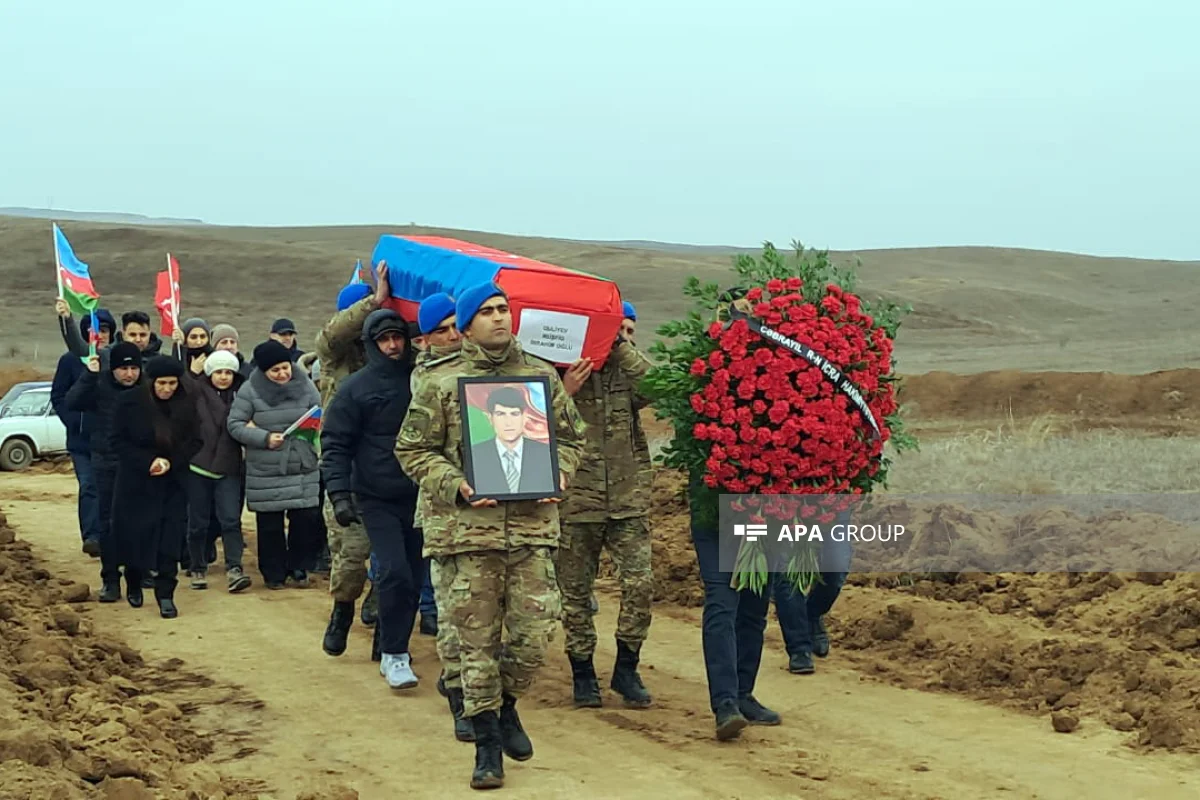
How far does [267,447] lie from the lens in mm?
11805

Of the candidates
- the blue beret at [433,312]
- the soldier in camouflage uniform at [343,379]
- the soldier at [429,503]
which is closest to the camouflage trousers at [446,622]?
the soldier at [429,503]

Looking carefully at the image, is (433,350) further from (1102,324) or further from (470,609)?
(1102,324)

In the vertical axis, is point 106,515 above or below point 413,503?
below

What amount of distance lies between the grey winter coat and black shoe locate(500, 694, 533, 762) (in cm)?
526

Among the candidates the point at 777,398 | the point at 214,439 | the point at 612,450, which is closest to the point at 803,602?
the point at 612,450

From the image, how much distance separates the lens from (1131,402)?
2616 centimetres

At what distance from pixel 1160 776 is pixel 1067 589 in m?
3.40

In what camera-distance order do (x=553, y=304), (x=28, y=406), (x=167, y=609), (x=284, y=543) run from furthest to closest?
(x=28, y=406)
(x=284, y=543)
(x=167, y=609)
(x=553, y=304)

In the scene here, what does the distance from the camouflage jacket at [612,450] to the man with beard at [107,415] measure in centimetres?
460

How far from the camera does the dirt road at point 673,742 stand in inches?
263

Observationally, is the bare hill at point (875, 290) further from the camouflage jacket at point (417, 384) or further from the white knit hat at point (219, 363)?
the camouflage jacket at point (417, 384)

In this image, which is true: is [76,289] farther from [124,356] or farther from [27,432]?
[27,432]

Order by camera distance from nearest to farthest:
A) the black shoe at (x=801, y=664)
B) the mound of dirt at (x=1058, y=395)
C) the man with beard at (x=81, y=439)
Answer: the black shoe at (x=801, y=664)
the man with beard at (x=81, y=439)
the mound of dirt at (x=1058, y=395)

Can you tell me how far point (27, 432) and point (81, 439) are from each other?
11.2 m
